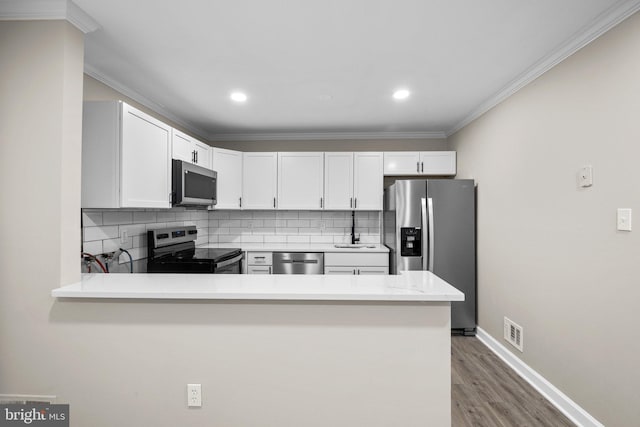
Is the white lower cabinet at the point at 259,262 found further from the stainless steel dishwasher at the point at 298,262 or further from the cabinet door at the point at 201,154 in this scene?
the cabinet door at the point at 201,154

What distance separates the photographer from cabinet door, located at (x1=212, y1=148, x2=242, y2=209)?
3.96 meters

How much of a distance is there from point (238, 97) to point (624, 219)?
9.83ft

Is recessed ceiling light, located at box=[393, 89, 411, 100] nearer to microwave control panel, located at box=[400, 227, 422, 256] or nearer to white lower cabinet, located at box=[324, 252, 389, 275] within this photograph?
microwave control panel, located at box=[400, 227, 422, 256]

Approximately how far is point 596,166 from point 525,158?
28.5 inches

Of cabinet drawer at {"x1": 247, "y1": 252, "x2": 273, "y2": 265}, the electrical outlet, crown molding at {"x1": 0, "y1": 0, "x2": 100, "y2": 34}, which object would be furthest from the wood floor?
crown molding at {"x1": 0, "y1": 0, "x2": 100, "y2": 34}

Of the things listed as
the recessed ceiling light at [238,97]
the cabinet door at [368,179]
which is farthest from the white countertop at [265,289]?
the cabinet door at [368,179]

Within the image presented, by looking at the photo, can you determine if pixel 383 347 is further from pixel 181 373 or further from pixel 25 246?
pixel 25 246

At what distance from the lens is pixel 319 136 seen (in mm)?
4508

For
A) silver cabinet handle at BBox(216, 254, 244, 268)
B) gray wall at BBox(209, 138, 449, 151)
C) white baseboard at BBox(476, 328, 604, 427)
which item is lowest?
white baseboard at BBox(476, 328, 604, 427)

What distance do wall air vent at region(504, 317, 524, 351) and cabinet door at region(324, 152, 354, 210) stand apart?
2.14m

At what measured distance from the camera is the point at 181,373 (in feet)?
5.51

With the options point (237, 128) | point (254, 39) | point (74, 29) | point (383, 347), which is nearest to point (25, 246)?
point (74, 29)

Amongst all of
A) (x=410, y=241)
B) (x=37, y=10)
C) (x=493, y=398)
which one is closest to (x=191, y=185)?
(x=37, y=10)

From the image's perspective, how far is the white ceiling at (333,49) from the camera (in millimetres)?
1776
